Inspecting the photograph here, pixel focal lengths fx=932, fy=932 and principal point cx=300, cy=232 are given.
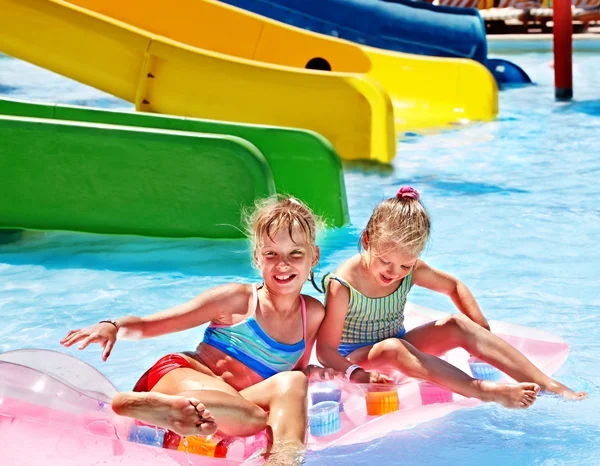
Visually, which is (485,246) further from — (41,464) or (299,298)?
(41,464)

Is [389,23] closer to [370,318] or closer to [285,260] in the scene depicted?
[370,318]

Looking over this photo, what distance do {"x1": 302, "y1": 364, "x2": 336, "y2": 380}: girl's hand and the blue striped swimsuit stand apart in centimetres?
20

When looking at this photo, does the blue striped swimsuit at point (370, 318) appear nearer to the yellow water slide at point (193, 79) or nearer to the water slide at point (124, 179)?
the water slide at point (124, 179)

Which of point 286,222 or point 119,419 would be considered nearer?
point 119,419

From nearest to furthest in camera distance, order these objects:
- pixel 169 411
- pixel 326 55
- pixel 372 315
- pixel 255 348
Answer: pixel 169 411 → pixel 255 348 → pixel 372 315 → pixel 326 55

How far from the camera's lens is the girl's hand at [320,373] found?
2496 millimetres

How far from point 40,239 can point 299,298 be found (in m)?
2.25

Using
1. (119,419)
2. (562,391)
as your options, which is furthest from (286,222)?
(562,391)

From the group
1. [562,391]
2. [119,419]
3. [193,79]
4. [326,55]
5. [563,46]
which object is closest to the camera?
[119,419]

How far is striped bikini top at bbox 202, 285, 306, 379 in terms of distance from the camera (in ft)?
8.02

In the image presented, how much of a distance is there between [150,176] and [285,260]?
2.00 meters

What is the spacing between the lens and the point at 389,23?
26.3 feet

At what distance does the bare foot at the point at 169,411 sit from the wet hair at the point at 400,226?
0.76 metres

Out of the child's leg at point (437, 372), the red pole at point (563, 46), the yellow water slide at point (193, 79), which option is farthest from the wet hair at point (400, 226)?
the red pole at point (563, 46)
